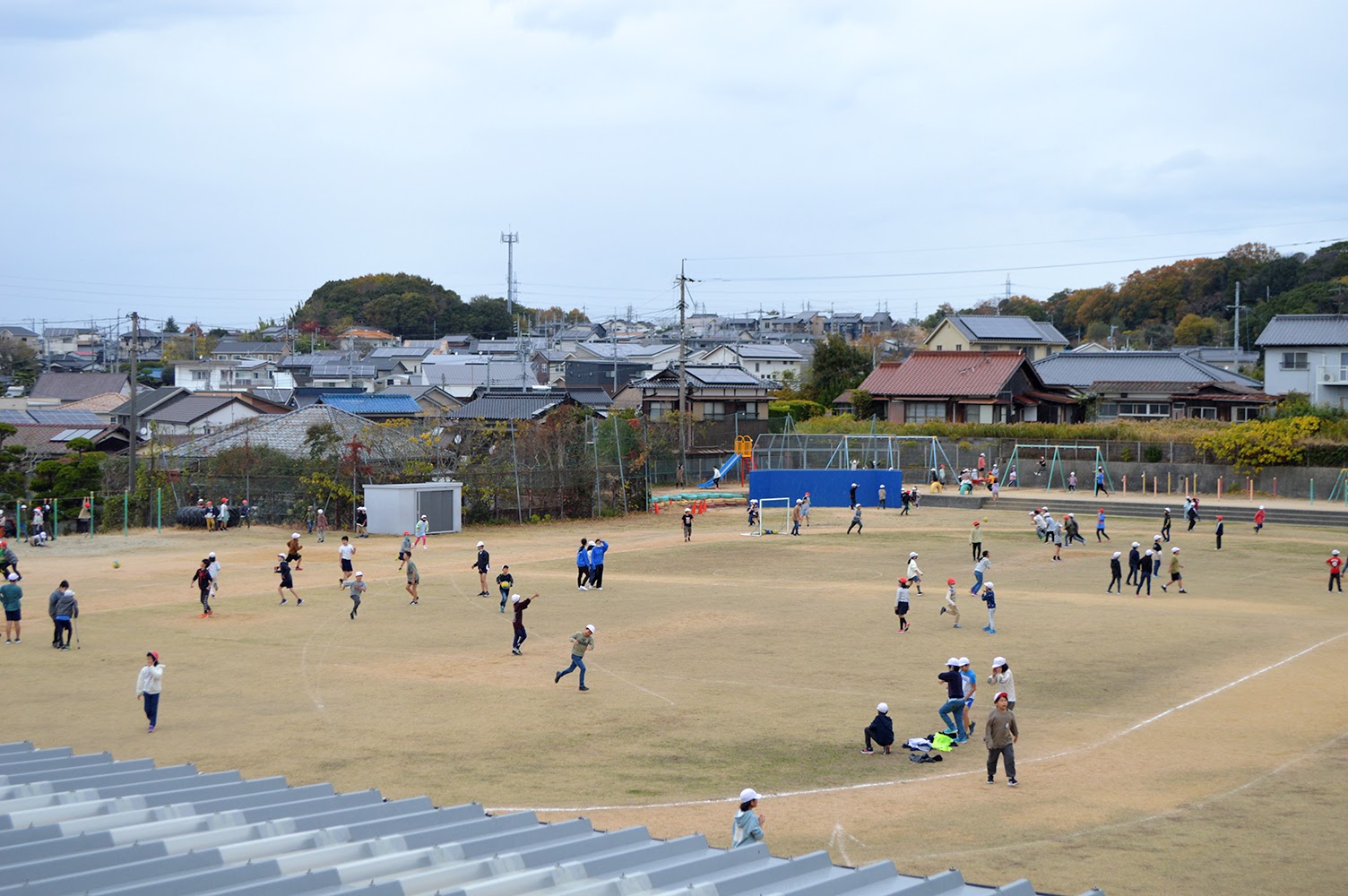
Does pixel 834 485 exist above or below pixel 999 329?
below

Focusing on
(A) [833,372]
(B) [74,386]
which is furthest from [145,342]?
(A) [833,372]

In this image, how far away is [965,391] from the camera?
68062 mm

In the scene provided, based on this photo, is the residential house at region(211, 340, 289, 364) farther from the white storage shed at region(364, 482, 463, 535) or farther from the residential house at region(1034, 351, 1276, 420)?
the white storage shed at region(364, 482, 463, 535)

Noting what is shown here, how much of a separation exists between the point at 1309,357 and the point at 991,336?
2526cm

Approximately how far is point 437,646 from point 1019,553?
22.2 metres

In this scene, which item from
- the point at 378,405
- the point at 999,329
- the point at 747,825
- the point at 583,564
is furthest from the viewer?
the point at 999,329

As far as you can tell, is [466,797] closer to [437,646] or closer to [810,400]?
[437,646]

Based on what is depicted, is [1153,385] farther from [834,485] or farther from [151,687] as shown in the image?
[151,687]

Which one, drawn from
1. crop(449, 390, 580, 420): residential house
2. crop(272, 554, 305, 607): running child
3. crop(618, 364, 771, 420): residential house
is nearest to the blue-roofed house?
crop(449, 390, 580, 420): residential house

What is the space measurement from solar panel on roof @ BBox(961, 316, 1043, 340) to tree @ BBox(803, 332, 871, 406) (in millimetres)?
8758

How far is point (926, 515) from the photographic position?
50.2 m

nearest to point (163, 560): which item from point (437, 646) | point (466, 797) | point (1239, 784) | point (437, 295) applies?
point (437, 646)

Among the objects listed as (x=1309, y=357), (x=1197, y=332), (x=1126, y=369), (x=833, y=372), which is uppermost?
(x=1197, y=332)

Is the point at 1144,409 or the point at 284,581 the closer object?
the point at 284,581
